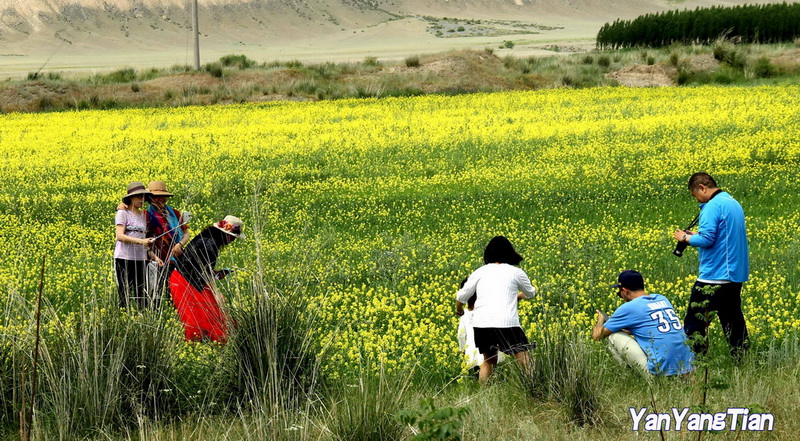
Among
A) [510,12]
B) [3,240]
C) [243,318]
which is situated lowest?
[3,240]

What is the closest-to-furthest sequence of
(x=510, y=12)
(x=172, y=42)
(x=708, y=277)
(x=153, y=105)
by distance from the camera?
(x=708, y=277)
(x=153, y=105)
(x=172, y=42)
(x=510, y=12)

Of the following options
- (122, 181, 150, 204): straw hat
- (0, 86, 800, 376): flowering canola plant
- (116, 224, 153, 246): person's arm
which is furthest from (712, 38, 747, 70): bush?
(116, 224, 153, 246): person's arm

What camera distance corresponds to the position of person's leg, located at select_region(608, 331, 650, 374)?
727 centimetres

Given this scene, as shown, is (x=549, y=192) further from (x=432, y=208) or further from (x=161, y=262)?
(x=161, y=262)

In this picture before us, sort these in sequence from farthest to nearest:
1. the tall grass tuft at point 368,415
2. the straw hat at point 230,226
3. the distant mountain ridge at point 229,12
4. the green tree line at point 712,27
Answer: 1. the distant mountain ridge at point 229,12
2. the green tree line at point 712,27
3. the straw hat at point 230,226
4. the tall grass tuft at point 368,415

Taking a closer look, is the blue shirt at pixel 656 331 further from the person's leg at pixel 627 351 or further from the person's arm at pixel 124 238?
the person's arm at pixel 124 238

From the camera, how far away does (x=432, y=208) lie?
16.0m

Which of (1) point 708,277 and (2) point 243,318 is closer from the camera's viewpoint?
(2) point 243,318

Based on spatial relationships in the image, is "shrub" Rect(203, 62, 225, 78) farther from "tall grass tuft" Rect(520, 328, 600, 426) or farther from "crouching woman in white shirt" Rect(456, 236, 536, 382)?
"tall grass tuft" Rect(520, 328, 600, 426)

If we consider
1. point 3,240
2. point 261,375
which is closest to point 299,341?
point 261,375

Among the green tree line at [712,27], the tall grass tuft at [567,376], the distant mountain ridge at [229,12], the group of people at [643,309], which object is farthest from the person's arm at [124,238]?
the distant mountain ridge at [229,12]

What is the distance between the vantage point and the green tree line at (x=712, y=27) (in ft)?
189

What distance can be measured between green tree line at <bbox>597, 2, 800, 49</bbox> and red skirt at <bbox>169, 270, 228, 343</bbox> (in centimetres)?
5248

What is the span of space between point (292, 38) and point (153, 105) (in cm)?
9969
